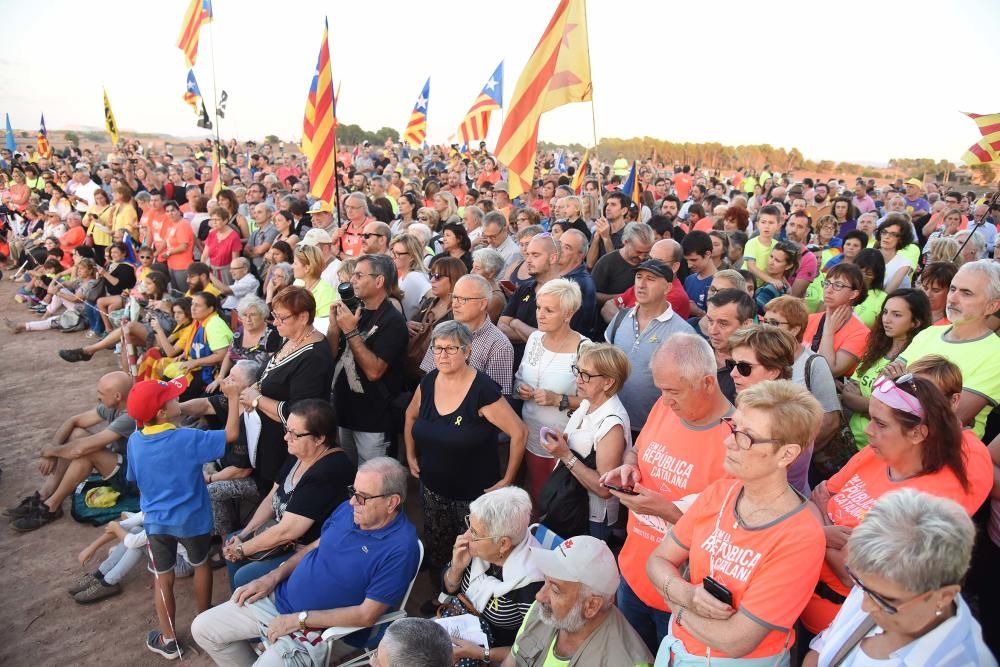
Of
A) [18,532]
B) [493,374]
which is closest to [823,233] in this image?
[493,374]

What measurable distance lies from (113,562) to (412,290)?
10.3ft

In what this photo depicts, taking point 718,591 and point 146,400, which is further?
point 146,400

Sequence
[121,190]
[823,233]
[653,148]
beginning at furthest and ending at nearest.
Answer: [653,148], [121,190], [823,233]

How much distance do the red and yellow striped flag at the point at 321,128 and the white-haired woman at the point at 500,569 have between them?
17.0 ft

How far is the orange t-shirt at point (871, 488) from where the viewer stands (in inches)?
90.4

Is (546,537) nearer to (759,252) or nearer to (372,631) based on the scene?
(372,631)

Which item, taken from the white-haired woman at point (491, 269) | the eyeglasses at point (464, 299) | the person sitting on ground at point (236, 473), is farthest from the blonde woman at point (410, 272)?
the person sitting on ground at point (236, 473)

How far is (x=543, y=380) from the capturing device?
161 inches

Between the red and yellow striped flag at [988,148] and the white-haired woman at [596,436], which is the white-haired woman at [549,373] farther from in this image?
the red and yellow striped flag at [988,148]

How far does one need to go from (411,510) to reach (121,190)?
962cm

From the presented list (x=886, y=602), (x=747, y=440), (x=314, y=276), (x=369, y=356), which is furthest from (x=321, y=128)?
(x=886, y=602)

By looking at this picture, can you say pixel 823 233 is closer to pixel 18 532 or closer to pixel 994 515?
pixel 994 515

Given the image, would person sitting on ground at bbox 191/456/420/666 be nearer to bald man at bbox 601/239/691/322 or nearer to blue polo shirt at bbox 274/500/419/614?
blue polo shirt at bbox 274/500/419/614

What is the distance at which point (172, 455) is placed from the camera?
3.91 metres
